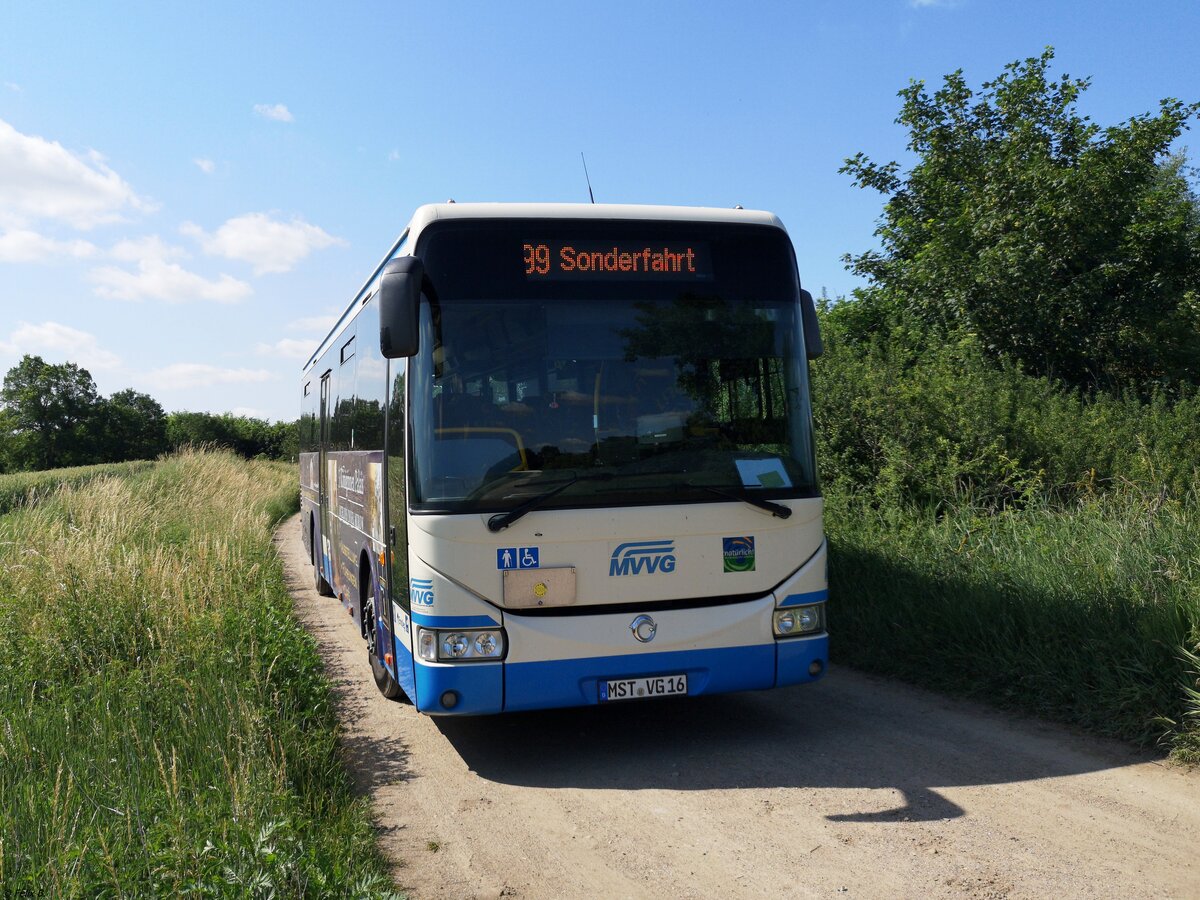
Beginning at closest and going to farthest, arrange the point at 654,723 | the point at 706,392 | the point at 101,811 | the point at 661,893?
the point at 661,893 → the point at 101,811 → the point at 706,392 → the point at 654,723

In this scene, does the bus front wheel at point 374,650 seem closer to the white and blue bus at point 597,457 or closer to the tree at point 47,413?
the white and blue bus at point 597,457

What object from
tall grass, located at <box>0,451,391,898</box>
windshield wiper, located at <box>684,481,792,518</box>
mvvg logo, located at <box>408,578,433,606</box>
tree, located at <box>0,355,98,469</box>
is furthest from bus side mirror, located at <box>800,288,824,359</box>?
tree, located at <box>0,355,98,469</box>

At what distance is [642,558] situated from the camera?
567cm

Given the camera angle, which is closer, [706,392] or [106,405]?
[706,392]

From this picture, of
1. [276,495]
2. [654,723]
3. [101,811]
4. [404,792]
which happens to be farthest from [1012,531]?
[276,495]

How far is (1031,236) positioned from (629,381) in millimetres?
10980

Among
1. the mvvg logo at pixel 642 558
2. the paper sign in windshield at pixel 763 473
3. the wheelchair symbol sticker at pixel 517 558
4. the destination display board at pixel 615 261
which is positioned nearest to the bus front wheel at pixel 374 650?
the wheelchair symbol sticker at pixel 517 558

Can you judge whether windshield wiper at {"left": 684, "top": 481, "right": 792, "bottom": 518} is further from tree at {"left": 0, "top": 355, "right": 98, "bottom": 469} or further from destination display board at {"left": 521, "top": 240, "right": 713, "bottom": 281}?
tree at {"left": 0, "top": 355, "right": 98, "bottom": 469}

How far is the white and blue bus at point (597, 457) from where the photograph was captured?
5.51 metres

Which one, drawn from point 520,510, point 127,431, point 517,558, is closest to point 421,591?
point 517,558

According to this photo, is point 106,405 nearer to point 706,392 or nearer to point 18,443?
point 18,443

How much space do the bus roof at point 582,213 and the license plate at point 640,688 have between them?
280 centimetres

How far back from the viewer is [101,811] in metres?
4.38

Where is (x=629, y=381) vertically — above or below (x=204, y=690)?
above
